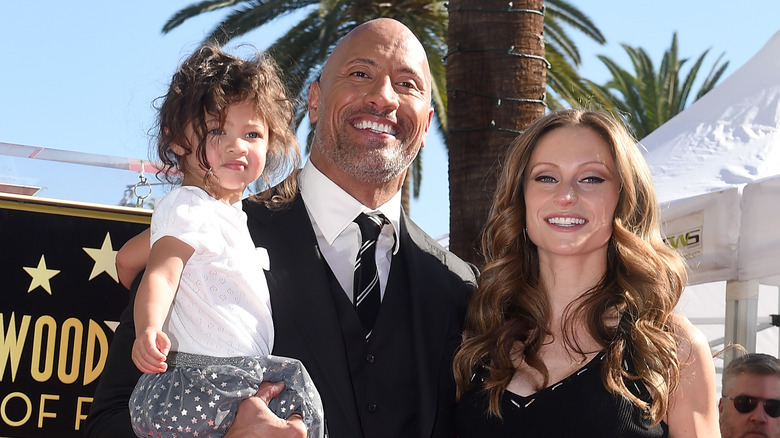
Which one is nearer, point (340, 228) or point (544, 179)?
point (544, 179)

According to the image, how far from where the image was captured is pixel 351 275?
11.7 ft

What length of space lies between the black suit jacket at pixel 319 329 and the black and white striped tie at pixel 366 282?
0.14 metres

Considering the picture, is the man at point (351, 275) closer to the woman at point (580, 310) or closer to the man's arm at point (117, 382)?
the man's arm at point (117, 382)

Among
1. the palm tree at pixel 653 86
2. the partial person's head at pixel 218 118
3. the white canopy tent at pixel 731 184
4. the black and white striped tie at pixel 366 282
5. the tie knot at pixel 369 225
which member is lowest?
the palm tree at pixel 653 86

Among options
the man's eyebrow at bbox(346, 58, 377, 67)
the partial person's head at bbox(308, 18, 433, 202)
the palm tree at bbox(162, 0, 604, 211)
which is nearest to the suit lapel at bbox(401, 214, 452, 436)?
the partial person's head at bbox(308, 18, 433, 202)

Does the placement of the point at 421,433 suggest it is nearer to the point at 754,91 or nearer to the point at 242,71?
the point at 242,71

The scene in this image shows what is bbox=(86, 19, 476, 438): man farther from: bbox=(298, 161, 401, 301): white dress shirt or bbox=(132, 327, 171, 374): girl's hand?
bbox=(132, 327, 171, 374): girl's hand

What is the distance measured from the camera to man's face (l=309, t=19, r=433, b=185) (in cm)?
379

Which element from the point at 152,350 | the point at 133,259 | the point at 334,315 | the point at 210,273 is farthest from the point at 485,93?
the point at 152,350

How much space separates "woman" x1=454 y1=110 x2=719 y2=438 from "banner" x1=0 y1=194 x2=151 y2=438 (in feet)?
6.37

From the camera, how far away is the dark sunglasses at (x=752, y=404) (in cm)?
634

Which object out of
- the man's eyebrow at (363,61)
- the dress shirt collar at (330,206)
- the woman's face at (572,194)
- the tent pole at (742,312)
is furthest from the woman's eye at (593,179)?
the tent pole at (742,312)

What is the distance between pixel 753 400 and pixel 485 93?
2811mm

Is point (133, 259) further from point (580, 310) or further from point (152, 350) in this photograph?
point (580, 310)
